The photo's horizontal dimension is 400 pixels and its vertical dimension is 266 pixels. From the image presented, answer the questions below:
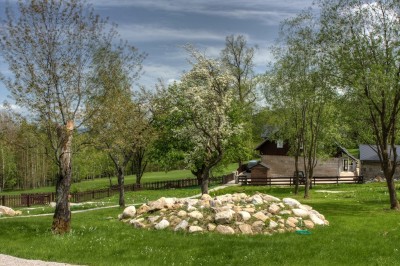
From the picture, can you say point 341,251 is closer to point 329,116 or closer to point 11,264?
point 11,264

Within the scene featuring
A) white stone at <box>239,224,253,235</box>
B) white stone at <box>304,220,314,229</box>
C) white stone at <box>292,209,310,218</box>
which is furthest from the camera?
white stone at <box>292,209,310,218</box>

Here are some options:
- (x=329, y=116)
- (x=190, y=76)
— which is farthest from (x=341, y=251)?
(x=329, y=116)

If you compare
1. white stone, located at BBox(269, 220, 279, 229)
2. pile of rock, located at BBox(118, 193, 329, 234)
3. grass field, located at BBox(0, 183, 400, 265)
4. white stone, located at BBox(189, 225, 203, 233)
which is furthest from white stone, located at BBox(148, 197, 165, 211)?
white stone, located at BBox(269, 220, 279, 229)

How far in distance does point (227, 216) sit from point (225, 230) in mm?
887

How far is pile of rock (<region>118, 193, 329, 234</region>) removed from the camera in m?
19.5

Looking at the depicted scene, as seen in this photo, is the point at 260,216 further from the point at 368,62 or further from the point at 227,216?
the point at 368,62

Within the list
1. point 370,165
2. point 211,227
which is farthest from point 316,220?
point 370,165

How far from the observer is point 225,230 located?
1908cm

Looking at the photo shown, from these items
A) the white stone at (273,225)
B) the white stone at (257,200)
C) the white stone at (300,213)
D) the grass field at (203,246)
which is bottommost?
the grass field at (203,246)

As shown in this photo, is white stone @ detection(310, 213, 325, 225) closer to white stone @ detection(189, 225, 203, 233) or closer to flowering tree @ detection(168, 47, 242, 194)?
white stone @ detection(189, 225, 203, 233)

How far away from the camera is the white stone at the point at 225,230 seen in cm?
1895

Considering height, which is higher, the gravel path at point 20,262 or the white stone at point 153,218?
the white stone at point 153,218

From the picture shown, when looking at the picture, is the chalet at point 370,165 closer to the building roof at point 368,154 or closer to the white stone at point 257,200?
the building roof at point 368,154

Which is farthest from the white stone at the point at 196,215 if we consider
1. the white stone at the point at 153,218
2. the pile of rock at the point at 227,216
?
the white stone at the point at 153,218
